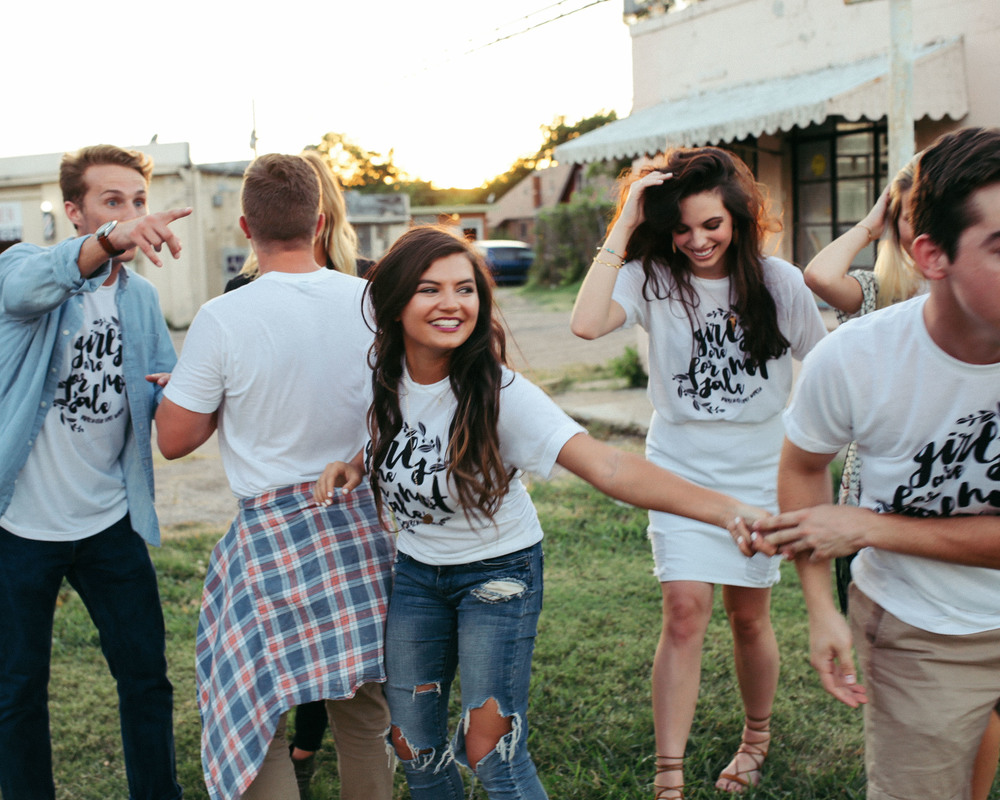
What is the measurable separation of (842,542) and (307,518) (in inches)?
53.4

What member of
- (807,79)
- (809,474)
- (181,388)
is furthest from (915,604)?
(807,79)

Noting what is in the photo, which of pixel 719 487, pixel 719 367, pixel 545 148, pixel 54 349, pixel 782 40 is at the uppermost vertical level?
pixel 545 148

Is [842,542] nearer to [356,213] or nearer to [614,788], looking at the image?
[614,788]

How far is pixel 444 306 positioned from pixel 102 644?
1.54m

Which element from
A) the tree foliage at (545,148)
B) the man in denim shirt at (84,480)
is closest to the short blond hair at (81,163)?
the man in denim shirt at (84,480)

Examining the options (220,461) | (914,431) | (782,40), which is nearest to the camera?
(914,431)

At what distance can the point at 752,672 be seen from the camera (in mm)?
3203

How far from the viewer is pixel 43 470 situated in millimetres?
2816

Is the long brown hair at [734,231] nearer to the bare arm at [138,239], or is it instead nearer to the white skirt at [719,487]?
the white skirt at [719,487]

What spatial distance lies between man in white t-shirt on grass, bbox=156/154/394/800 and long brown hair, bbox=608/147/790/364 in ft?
3.44

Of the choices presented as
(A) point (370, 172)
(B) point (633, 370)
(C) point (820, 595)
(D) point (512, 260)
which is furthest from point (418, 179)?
(C) point (820, 595)

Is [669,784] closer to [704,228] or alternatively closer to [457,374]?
[457,374]

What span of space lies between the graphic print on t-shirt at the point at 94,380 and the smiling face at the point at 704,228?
1798mm

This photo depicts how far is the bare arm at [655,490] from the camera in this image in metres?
2.16
